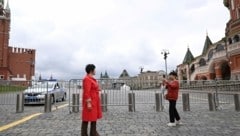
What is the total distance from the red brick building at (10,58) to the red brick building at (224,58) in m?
46.7

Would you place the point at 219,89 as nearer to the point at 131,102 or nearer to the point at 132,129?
the point at 131,102

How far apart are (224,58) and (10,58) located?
55.8 m

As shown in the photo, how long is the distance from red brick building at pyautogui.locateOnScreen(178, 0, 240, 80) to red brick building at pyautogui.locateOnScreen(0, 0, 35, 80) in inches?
1840

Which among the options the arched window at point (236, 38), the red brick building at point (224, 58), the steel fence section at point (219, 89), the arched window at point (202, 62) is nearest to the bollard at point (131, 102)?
the steel fence section at point (219, 89)

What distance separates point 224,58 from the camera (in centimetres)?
5578

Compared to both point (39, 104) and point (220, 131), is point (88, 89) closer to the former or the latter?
point (220, 131)

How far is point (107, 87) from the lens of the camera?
47.2 ft

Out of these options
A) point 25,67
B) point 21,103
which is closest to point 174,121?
point 21,103

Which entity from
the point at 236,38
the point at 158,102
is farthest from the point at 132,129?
the point at 236,38

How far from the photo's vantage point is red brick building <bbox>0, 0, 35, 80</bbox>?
7131 centimetres

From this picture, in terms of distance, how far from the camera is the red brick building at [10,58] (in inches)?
2808

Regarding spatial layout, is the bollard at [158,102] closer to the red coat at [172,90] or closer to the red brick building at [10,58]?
the red coat at [172,90]

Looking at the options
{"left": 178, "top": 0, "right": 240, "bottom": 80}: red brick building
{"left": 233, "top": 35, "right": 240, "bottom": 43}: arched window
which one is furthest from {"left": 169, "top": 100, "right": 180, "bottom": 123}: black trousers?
{"left": 233, "top": 35, "right": 240, "bottom": 43}: arched window

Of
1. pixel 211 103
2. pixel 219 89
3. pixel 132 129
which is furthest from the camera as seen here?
pixel 219 89
